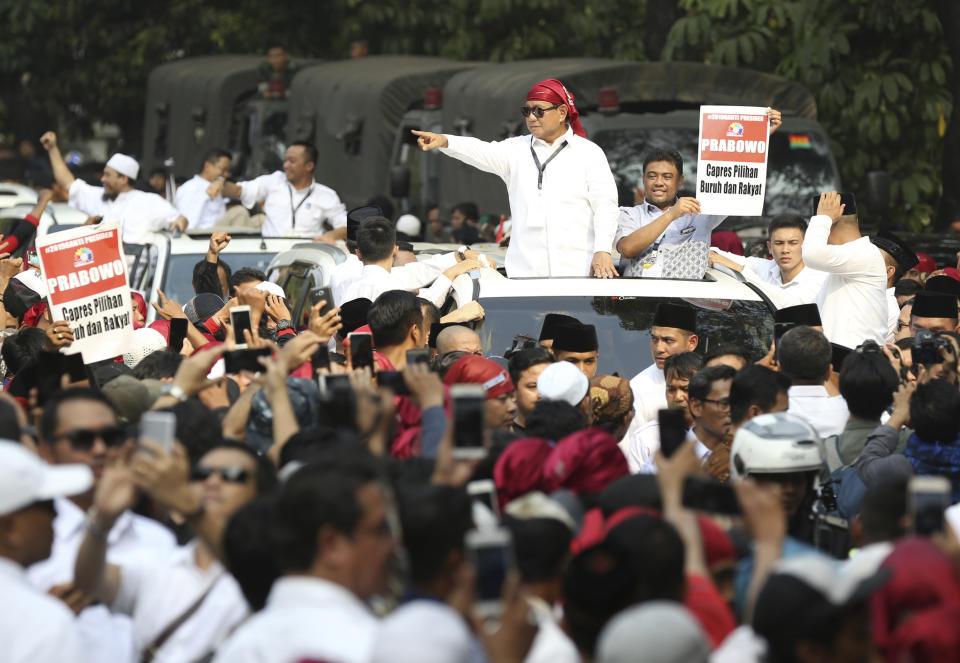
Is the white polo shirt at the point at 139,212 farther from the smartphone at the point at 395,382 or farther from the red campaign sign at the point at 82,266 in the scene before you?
the smartphone at the point at 395,382

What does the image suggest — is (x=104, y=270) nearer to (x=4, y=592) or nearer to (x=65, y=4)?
(x=4, y=592)

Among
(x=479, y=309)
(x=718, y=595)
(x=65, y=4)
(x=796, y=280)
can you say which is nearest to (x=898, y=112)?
(x=796, y=280)

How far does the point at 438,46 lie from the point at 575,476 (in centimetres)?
2129

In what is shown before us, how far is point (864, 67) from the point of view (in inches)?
687

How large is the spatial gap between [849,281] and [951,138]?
748 cm

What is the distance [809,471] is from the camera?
571 centimetres

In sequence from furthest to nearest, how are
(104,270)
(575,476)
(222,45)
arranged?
(222,45) → (104,270) → (575,476)

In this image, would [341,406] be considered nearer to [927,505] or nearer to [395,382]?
[395,382]

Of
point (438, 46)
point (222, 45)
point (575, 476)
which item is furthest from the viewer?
point (222, 45)

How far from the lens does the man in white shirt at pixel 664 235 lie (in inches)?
380

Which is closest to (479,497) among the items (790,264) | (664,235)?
(664,235)

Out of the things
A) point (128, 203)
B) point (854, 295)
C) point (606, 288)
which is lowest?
point (128, 203)

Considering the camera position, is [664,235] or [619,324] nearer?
[619,324]

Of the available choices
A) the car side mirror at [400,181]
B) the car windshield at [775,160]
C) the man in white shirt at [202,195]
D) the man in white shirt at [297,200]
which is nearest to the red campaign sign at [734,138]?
the car windshield at [775,160]
